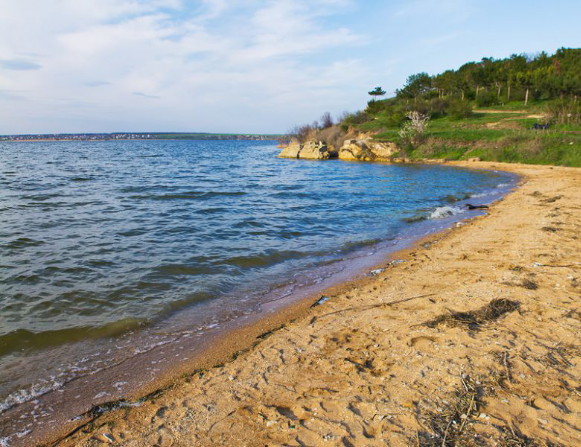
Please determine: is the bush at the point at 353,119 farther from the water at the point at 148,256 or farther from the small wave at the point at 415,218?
the small wave at the point at 415,218

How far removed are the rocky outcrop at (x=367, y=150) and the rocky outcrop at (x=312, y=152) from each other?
8.75ft

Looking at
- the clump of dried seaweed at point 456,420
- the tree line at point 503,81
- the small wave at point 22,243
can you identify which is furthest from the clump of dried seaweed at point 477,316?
the tree line at point 503,81

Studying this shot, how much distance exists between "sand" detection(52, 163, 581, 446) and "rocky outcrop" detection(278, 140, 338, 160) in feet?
146

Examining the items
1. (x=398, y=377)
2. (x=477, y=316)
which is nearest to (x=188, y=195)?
(x=477, y=316)

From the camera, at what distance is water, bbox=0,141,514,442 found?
580cm

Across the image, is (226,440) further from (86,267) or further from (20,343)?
(86,267)

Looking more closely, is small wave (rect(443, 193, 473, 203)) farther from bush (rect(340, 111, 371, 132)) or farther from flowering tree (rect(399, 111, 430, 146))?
bush (rect(340, 111, 371, 132))

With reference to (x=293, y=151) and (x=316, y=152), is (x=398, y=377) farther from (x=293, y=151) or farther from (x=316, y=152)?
(x=293, y=151)

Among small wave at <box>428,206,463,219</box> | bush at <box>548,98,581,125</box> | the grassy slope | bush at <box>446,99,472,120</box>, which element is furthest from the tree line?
small wave at <box>428,206,463,219</box>

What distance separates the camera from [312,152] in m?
51.2

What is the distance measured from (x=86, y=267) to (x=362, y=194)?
16.4 metres

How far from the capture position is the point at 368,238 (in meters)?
12.2

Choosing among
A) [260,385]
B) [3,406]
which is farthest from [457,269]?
[3,406]

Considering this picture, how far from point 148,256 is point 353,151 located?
41.6 metres
